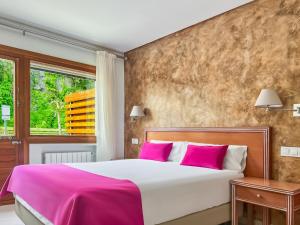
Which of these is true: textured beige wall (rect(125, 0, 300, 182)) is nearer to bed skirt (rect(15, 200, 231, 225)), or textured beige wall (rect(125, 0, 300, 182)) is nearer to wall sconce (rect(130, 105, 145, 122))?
wall sconce (rect(130, 105, 145, 122))

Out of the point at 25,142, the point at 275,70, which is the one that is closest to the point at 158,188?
the point at 275,70

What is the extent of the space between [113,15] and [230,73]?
72.0 inches

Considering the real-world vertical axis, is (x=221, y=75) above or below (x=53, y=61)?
below

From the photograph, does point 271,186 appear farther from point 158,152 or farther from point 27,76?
point 27,76

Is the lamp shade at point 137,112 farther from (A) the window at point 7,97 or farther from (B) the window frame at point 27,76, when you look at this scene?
(A) the window at point 7,97

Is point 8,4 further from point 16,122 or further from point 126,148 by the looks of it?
point 126,148

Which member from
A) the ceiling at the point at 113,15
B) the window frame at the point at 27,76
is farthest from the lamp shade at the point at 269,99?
the window frame at the point at 27,76

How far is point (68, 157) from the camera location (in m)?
4.34

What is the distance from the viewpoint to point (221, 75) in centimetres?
353

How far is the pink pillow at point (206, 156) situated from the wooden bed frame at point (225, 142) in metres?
0.26

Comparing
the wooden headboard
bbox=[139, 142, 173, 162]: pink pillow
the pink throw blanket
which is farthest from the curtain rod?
the pink throw blanket

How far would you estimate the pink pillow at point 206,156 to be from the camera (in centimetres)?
308

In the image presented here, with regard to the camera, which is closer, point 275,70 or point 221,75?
point 275,70

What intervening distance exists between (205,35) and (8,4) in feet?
8.93
